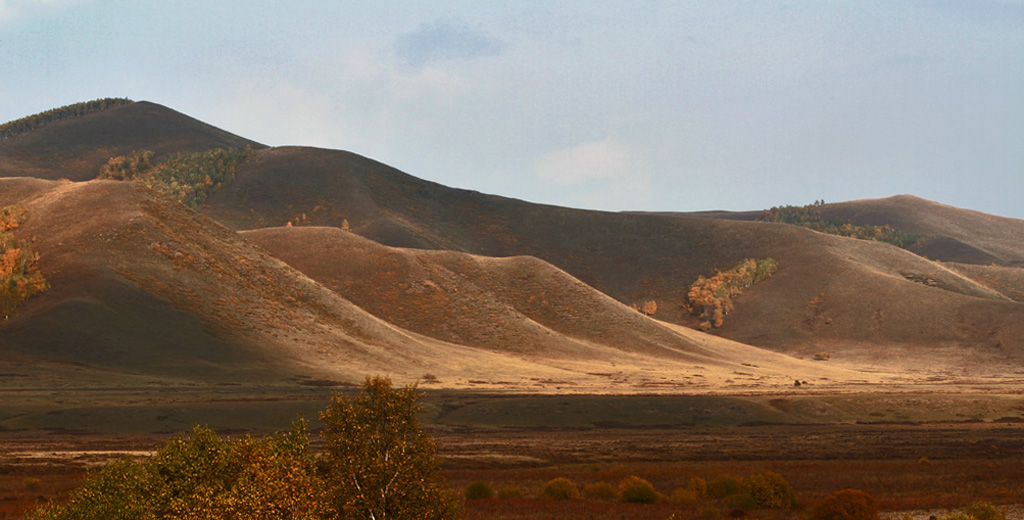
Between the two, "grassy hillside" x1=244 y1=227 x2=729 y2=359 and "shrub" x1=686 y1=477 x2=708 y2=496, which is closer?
"shrub" x1=686 y1=477 x2=708 y2=496

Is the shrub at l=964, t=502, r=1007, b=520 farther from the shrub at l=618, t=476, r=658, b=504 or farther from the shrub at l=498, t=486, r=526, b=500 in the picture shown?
the shrub at l=498, t=486, r=526, b=500

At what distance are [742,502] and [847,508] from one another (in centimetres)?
478

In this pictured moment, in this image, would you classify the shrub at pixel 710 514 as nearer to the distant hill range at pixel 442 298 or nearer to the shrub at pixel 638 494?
the shrub at pixel 638 494

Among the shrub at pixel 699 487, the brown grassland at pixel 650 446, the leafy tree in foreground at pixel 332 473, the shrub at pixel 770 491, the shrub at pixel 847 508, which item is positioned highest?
the leafy tree in foreground at pixel 332 473

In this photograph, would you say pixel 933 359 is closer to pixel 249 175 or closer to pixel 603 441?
pixel 603 441

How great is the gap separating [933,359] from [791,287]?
3375 cm

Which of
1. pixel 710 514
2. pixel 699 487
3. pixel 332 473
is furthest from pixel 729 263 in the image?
pixel 332 473

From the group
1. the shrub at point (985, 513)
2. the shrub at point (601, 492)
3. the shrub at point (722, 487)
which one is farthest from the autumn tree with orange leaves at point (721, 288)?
the shrub at point (985, 513)

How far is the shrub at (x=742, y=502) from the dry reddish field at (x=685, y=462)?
0.58 m

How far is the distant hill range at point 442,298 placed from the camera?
81812 mm

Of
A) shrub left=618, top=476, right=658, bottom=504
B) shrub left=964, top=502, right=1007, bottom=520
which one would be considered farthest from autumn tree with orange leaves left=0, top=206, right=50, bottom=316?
shrub left=964, top=502, right=1007, bottom=520

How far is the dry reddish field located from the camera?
30.9 m

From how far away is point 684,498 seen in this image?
106 ft

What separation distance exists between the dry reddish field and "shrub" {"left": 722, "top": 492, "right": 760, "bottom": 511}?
1.90ft
